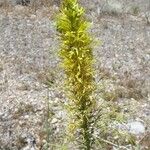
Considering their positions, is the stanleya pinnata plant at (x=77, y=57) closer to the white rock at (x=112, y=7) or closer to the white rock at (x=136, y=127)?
the white rock at (x=136, y=127)

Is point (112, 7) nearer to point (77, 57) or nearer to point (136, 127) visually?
point (136, 127)

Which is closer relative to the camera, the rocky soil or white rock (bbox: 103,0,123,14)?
the rocky soil

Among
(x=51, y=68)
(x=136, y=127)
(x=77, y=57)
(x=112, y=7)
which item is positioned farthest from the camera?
(x=112, y=7)

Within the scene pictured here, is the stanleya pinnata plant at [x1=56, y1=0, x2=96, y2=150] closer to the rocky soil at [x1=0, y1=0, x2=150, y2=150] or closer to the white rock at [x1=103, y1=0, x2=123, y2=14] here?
the rocky soil at [x1=0, y1=0, x2=150, y2=150]

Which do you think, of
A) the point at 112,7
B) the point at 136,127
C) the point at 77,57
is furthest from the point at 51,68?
the point at 77,57

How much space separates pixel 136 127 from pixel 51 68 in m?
3.68

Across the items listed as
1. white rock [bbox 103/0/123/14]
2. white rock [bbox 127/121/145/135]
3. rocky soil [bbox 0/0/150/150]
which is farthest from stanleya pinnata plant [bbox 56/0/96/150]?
white rock [bbox 103/0/123/14]

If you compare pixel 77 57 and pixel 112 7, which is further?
pixel 112 7

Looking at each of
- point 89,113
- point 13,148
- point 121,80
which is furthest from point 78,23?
point 121,80

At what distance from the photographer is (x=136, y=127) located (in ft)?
34.8

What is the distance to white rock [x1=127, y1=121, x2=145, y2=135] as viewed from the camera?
1045 cm

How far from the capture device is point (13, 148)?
32.6ft

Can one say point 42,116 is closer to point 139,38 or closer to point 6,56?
point 6,56

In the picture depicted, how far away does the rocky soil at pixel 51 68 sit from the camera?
34.5 ft
